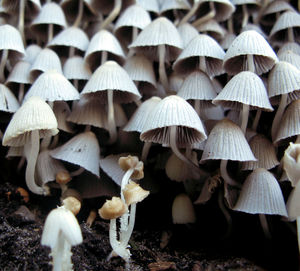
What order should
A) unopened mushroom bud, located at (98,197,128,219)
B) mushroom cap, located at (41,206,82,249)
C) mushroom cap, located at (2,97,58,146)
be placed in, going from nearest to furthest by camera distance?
1. mushroom cap, located at (41,206,82,249)
2. unopened mushroom bud, located at (98,197,128,219)
3. mushroom cap, located at (2,97,58,146)

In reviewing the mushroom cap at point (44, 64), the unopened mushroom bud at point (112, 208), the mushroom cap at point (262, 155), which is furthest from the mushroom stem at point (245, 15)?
the unopened mushroom bud at point (112, 208)

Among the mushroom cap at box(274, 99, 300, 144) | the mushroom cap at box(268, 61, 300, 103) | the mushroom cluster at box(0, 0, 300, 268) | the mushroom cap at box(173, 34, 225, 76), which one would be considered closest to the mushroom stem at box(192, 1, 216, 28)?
the mushroom cluster at box(0, 0, 300, 268)

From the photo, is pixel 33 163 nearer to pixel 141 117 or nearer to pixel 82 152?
pixel 82 152

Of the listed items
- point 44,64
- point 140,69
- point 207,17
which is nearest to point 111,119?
point 140,69

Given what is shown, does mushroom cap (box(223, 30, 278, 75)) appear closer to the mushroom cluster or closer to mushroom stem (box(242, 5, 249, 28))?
the mushroom cluster

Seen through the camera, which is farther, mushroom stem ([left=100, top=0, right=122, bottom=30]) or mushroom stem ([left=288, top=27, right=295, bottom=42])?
mushroom stem ([left=100, top=0, right=122, bottom=30])

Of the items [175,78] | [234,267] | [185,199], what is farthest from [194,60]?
[234,267]
